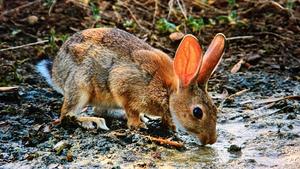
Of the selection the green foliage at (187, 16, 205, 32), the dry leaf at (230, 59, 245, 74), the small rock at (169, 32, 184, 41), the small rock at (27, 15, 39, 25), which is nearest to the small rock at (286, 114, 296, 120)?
the dry leaf at (230, 59, 245, 74)

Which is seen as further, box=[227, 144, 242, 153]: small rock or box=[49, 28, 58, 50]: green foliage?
box=[49, 28, 58, 50]: green foliage

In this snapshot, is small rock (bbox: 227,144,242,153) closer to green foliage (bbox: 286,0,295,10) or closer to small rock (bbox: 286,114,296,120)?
small rock (bbox: 286,114,296,120)

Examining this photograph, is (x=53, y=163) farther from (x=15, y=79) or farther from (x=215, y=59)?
(x=15, y=79)

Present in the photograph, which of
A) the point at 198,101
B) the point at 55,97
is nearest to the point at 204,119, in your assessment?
the point at 198,101

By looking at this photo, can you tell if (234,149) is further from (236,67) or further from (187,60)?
(236,67)

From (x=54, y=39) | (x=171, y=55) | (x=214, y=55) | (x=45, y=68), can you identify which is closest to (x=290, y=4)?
(x=171, y=55)

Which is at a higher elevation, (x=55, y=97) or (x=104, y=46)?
(x=104, y=46)
